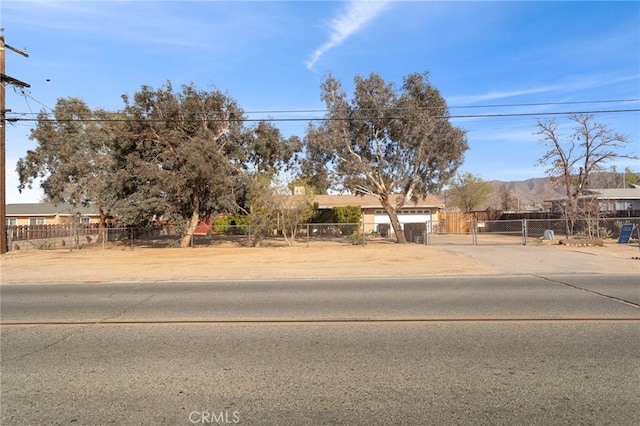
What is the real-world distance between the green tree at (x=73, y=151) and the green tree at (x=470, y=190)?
4609cm

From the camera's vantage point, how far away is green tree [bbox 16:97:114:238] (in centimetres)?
2947

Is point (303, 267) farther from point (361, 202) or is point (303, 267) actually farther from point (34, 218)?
point (34, 218)

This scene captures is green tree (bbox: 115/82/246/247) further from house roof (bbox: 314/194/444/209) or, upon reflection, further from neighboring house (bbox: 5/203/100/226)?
neighboring house (bbox: 5/203/100/226)

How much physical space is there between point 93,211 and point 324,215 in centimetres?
3170

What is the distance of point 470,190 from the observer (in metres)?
61.3

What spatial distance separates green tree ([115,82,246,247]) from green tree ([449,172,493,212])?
43986 mm

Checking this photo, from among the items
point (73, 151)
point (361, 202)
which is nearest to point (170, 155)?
point (73, 151)

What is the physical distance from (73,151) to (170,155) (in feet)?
34.8

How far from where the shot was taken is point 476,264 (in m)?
14.9

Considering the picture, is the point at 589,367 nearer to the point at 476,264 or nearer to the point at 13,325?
the point at 13,325

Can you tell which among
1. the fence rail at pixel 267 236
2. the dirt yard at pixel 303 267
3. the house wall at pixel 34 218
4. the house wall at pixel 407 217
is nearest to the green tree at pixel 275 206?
the fence rail at pixel 267 236

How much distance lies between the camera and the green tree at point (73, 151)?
29470 mm

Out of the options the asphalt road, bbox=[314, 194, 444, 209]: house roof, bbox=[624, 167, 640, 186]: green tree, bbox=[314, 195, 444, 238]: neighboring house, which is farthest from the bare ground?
bbox=[624, 167, 640, 186]: green tree

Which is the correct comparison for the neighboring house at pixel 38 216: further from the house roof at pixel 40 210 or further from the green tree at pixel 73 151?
the green tree at pixel 73 151
